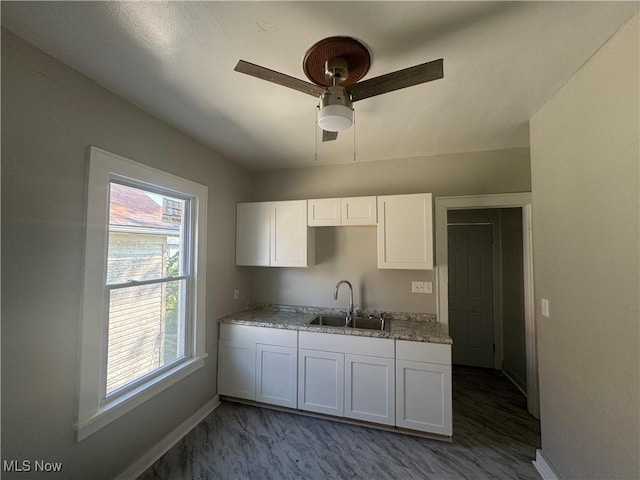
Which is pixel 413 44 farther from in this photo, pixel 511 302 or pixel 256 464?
pixel 511 302

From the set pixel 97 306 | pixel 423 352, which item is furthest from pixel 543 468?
pixel 97 306

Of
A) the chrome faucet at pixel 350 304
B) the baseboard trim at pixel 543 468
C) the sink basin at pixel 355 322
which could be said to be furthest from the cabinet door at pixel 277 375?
the baseboard trim at pixel 543 468

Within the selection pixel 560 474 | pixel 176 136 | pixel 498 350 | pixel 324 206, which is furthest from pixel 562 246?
pixel 176 136

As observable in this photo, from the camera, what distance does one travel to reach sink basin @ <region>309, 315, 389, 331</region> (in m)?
2.76

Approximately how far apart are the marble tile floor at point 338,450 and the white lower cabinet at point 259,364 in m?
0.17

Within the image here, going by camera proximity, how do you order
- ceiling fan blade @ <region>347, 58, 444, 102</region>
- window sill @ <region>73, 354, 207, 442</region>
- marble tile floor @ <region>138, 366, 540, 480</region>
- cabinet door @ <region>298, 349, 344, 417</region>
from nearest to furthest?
ceiling fan blade @ <region>347, 58, 444, 102</region>, window sill @ <region>73, 354, 207, 442</region>, marble tile floor @ <region>138, 366, 540, 480</region>, cabinet door @ <region>298, 349, 344, 417</region>

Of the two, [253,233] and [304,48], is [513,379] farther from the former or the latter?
[304,48]

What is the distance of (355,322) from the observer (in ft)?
9.30

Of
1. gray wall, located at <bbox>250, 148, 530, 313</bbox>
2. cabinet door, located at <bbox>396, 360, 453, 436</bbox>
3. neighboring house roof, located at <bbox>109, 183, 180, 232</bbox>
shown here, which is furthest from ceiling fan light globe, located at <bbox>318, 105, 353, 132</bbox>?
cabinet door, located at <bbox>396, 360, 453, 436</bbox>

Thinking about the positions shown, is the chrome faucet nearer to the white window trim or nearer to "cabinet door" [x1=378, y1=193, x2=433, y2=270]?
"cabinet door" [x1=378, y1=193, x2=433, y2=270]

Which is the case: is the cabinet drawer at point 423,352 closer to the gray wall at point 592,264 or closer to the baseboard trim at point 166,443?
the gray wall at point 592,264

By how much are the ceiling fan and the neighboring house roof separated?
128 centimetres

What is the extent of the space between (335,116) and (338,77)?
0.22 m

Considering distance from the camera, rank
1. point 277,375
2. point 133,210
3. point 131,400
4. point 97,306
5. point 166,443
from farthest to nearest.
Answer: point 277,375, point 166,443, point 133,210, point 131,400, point 97,306
